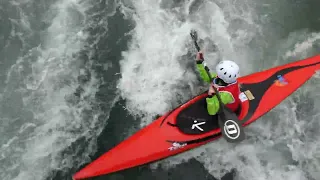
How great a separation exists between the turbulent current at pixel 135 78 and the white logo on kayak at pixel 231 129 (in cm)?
71

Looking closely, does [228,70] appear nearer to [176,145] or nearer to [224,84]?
[224,84]

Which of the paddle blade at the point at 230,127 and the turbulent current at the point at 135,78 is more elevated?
the turbulent current at the point at 135,78

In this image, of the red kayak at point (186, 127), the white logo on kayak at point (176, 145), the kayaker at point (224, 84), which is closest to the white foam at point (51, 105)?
the red kayak at point (186, 127)

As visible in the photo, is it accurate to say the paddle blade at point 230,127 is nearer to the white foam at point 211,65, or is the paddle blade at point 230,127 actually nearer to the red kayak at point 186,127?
the red kayak at point 186,127

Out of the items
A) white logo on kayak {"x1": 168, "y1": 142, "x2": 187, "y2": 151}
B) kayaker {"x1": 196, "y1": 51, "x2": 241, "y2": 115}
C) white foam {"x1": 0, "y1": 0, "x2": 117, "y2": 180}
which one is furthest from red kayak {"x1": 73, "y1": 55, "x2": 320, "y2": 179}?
white foam {"x1": 0, "y1": 0, "x2": 117, "y2": 180}

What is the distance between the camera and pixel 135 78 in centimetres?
746

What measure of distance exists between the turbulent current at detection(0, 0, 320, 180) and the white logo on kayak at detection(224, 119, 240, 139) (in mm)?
712

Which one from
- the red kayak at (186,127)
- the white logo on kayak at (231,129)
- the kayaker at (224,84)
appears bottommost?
the white logo on kayak at (231,129)

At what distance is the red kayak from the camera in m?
6.09

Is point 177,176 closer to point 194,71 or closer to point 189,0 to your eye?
point 194,71

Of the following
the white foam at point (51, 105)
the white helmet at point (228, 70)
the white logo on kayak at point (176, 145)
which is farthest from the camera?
the white foam at point (51, 105)

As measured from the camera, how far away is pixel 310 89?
738 cm

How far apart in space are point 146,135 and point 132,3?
333 centimetres

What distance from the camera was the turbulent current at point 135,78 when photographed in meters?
6.59
